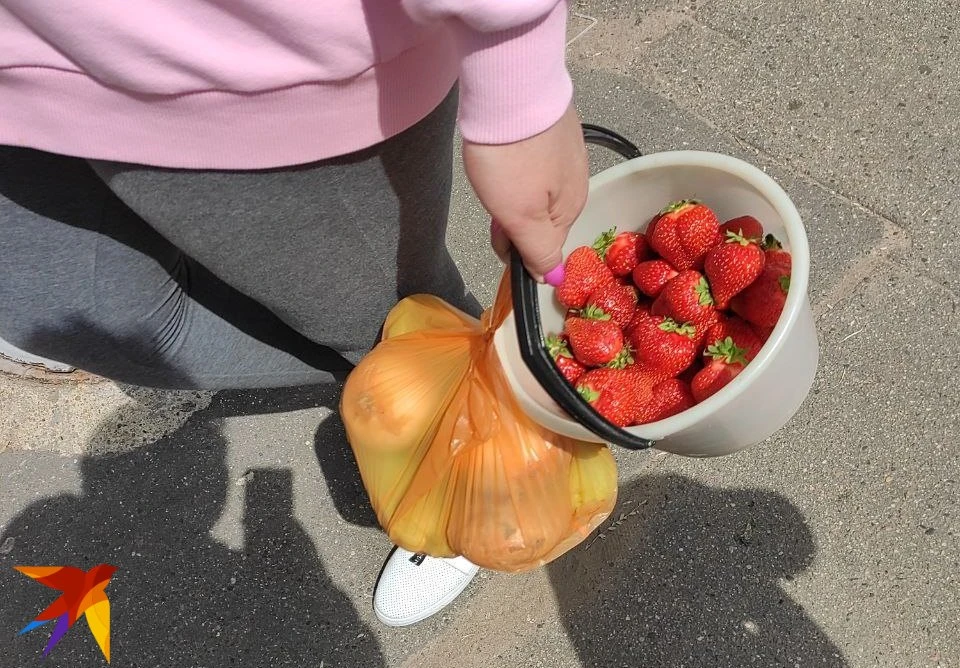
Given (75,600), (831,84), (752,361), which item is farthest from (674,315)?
(75,600)

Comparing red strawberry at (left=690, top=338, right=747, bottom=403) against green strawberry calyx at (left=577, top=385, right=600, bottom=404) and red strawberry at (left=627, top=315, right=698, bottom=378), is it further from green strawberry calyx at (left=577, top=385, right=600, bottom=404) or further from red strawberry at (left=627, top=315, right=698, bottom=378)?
green strawberry calyx at (left=577, top=385, right=600, bottom=404)

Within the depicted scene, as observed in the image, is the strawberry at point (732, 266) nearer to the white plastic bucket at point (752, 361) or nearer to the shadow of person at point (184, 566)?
the white plastic bucket at point (752, 361)

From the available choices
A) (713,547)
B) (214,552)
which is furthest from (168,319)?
(713,547)

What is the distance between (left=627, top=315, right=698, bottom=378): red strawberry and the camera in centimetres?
118

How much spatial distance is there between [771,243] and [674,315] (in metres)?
0.18

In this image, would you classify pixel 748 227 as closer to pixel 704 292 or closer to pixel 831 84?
pixel 704 292

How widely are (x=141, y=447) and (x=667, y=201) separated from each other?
4.46 ft

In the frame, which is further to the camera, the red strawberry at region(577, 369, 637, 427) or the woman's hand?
the red strawberry at region(577, 369, 637, 427)

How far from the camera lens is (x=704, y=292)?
1.19 meters

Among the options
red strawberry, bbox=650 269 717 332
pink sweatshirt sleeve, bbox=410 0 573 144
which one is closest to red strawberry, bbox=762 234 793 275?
red strawberry, bbox=650 269 717 332

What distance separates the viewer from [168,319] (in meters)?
1.25

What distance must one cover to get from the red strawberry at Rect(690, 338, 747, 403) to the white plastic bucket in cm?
9

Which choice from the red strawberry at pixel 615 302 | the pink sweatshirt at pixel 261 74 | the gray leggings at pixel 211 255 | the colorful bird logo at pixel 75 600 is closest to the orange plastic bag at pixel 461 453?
the gray leggings at pixel 211 255

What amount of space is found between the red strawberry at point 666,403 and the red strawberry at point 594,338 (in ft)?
0.31
